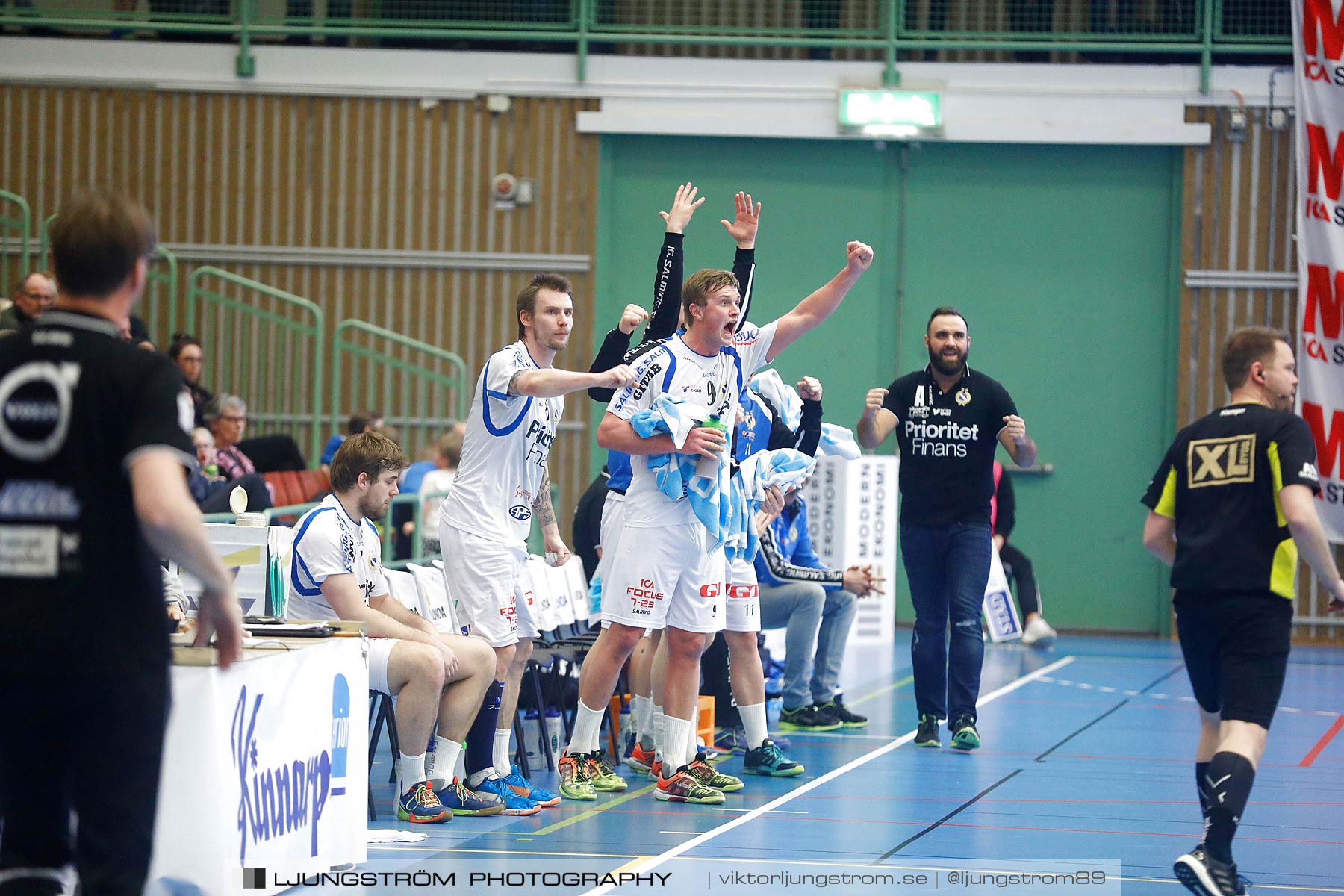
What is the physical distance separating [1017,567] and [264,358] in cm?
711

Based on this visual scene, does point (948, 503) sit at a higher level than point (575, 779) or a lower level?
higher

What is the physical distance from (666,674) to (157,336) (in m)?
9.20

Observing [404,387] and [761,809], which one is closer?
[761,809]

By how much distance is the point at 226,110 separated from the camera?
45.9ft

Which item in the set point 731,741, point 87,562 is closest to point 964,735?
point 731,741

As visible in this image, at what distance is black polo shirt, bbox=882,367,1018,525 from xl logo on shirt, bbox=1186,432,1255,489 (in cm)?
271

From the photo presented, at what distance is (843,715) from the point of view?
819 centimetres

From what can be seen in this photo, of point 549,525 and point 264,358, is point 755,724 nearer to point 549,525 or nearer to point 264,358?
point 549,525

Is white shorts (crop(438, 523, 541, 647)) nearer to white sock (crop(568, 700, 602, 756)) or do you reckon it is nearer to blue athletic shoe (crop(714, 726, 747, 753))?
white sock (crop(568, 700, 602, 756))

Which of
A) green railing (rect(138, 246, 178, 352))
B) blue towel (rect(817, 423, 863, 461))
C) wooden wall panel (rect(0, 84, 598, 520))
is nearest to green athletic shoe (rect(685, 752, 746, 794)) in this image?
blue towel (rect(817, 423, 863, 461))

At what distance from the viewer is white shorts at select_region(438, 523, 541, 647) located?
5.82 meters

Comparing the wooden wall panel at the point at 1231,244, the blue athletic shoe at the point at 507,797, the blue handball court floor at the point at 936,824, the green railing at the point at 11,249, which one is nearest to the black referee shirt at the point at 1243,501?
the blue handball court floor at the point at 936,824

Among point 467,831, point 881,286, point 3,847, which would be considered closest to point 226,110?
point 881,286

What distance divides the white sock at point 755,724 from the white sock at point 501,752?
3.71 ft
